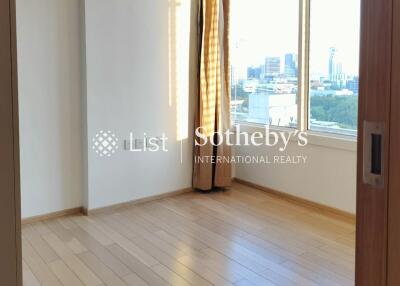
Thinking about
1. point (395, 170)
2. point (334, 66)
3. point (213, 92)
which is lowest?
point (395, 170)

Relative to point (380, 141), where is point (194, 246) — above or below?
below

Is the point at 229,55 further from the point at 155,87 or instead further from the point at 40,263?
the point at 40,263

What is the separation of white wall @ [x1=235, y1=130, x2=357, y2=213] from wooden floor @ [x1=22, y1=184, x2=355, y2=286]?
0.63 feet

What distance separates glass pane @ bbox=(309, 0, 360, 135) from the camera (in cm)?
379

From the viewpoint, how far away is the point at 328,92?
4.02m

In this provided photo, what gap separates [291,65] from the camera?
4324mm

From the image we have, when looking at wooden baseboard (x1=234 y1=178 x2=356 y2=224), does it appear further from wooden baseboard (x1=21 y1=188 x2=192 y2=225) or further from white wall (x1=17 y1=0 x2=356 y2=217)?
wooden baseboard (x1=21 y1=188 x2=192 y2=225)

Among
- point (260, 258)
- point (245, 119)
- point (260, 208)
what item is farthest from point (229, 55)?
point (260, 258)

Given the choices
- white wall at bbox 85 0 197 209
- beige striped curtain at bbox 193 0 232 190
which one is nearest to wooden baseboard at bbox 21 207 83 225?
white wall at bbox 85 0 197 209

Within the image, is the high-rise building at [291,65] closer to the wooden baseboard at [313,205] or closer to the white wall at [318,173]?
the white wall at [318,173]

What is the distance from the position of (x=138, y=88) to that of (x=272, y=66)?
1.41m

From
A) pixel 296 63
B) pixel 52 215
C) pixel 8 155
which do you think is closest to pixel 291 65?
pixel 296 63

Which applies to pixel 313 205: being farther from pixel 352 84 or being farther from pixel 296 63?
pixel 296 63

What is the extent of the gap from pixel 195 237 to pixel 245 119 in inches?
73.0
